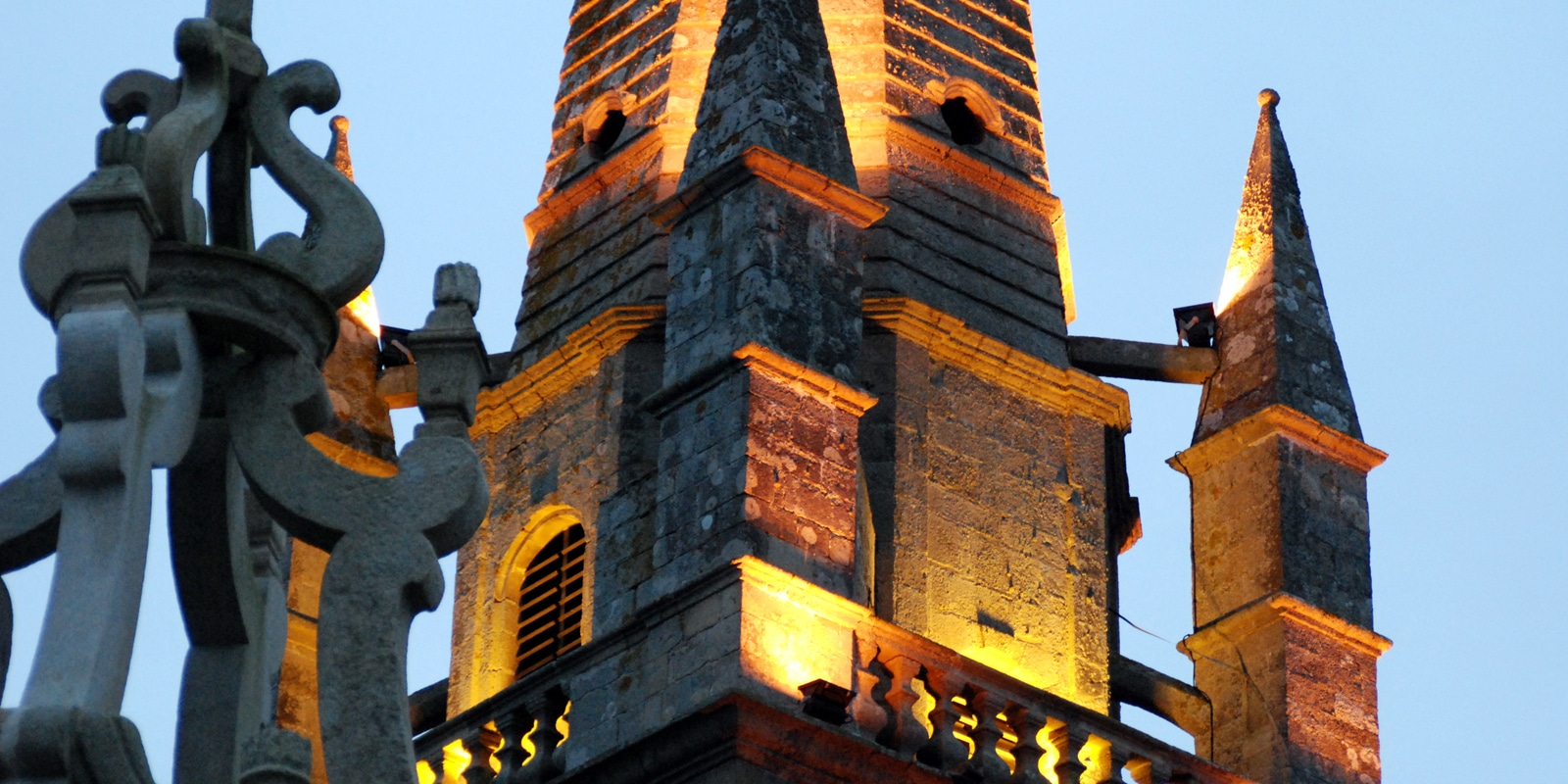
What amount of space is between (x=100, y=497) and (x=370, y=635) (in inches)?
34.9

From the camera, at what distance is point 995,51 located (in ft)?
73.2

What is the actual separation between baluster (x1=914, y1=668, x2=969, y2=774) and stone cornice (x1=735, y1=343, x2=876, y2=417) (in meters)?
1.43

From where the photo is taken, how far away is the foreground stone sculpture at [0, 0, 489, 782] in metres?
9.36

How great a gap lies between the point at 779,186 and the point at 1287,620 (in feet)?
14.2

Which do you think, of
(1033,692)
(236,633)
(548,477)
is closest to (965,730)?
(1033,692)

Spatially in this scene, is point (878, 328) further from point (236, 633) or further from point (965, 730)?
point (236, 633)

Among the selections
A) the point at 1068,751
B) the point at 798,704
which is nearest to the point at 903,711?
the point at 798,704

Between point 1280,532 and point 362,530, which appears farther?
point 1280,532

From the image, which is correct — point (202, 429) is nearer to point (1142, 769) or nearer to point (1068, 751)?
point (1068, 751)

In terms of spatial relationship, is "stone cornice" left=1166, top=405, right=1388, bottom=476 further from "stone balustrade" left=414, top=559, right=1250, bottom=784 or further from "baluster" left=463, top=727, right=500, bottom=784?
"baluster" left=463, top=727, right=500, bottom=784

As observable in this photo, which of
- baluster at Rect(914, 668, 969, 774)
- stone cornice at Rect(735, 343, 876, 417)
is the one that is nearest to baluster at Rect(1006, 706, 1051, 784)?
baluster at Rect(914, 668, 969, 774)

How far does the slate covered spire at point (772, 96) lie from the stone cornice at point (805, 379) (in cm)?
131

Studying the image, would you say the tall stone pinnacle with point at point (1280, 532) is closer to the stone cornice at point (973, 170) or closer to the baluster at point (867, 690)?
the stone cornice at point (973, 170)

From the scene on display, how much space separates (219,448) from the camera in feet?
33.5
